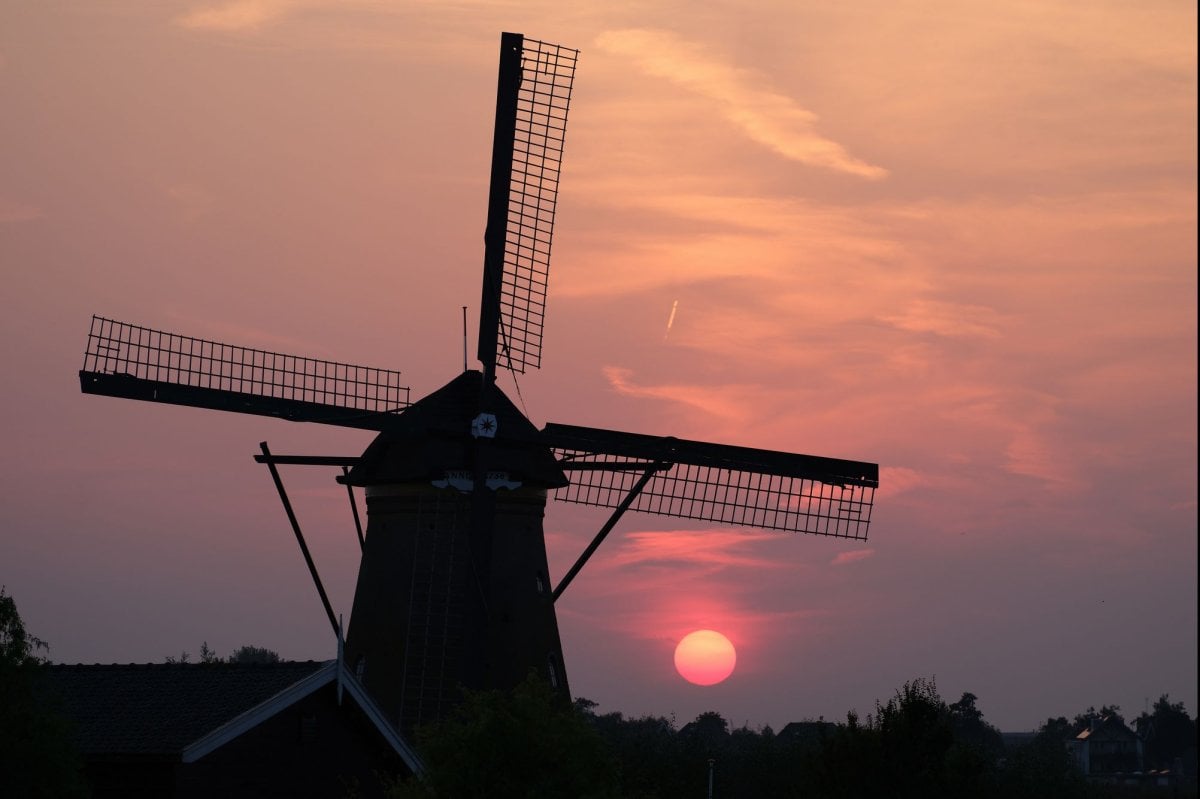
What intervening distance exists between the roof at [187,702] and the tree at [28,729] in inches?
60.3

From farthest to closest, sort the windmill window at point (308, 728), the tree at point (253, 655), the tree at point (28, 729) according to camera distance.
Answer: the tree at point (253, 655) < the windmill window at point (308, 728) < the tree at point (28, 729)

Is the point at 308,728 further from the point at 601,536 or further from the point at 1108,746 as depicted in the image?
the point at 1108,746

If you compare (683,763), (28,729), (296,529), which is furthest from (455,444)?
(683,763)

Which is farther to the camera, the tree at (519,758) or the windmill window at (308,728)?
the windmill window at (308,728)

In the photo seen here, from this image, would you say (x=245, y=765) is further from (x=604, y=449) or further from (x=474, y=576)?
(x=604, y=449)

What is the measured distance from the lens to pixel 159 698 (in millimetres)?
31438

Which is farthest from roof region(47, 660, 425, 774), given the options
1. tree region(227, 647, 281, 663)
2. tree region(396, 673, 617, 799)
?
tree region(227, 647, 281, 663)

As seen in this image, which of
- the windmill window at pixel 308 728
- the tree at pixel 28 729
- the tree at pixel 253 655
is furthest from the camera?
the tree at pixel 253 655

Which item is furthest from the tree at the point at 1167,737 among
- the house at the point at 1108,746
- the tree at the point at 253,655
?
the tree at the point at 253,655

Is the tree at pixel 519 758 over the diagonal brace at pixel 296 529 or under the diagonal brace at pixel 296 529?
under

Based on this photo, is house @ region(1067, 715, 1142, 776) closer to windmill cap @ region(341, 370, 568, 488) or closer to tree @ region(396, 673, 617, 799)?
windmill cap @ region(341, 370, 568, 488)

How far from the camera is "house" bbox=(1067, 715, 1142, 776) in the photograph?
139 m

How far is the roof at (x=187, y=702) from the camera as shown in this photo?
2941 cm

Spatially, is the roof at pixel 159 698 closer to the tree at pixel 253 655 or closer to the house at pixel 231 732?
the house at pixel 231 732
